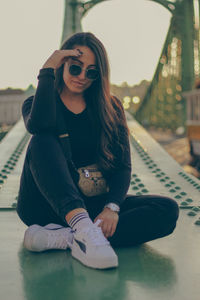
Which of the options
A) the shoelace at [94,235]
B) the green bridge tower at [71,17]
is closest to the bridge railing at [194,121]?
the green bridge tower at [71,17]

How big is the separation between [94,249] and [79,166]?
51cm

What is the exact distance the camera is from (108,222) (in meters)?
1.93

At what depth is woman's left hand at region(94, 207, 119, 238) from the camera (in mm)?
1931

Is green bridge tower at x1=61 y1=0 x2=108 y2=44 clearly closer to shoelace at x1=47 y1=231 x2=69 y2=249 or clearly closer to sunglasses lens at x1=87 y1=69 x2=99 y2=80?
sunglasses lens at x1=87 y1=69 x2=99 y2=80

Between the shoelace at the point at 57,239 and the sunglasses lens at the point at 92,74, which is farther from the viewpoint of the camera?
the sunglasses lens at the point at 92,74

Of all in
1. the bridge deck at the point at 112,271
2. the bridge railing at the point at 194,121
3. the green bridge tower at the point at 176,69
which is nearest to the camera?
the bridge deck at the point at 112,271

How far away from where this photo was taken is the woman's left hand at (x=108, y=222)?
6.33 feet

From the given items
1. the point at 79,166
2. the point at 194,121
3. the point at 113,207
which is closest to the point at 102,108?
the point at 79,166

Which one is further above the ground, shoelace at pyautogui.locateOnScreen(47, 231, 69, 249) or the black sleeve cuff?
the black sleeve cuff

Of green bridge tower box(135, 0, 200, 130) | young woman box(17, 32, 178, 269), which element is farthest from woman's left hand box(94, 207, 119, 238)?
green bridge tower box(135, 0, 200, 130)

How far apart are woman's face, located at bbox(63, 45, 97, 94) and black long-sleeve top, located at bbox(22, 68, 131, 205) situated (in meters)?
0.09

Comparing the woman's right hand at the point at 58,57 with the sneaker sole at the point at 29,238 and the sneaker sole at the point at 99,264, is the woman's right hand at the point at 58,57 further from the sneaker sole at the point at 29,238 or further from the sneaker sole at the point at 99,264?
the sneaker sole at the point at 99,264

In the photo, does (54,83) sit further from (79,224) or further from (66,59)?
(79,224)

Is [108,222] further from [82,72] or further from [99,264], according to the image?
[82,72]
